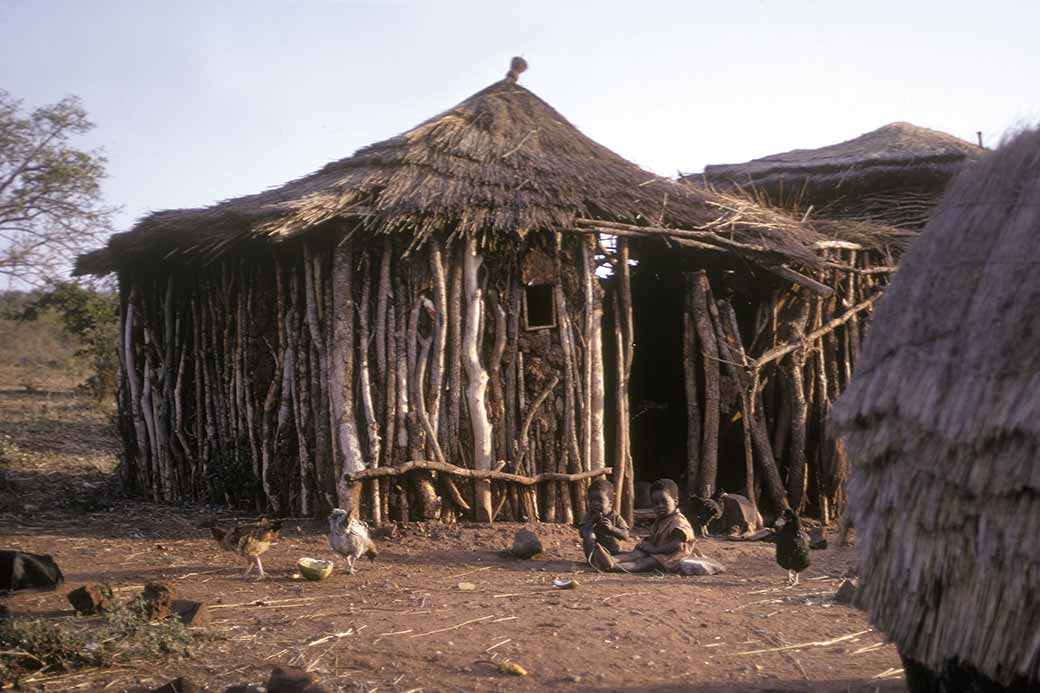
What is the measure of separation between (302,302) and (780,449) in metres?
4.82

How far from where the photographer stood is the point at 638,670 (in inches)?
182

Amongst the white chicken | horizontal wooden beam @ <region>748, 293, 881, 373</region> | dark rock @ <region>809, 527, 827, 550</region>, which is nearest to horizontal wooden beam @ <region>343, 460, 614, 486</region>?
the white chicken

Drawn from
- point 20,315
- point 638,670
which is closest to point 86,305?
point 20,315

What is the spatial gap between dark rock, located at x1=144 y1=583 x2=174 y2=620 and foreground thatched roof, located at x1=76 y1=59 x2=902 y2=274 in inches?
125

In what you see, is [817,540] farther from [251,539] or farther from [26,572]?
[26,572]

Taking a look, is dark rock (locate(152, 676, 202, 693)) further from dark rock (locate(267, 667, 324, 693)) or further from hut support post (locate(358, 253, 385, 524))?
hut support post (locate(358, 253, 385, 524))

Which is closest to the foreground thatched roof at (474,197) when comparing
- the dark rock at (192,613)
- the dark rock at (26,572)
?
the dark rock at (26,572)

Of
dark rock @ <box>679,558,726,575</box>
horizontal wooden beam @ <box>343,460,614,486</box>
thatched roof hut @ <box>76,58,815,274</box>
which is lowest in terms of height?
dark rock @ <box>679,558,726,575</box>

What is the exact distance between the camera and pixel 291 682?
3.99 meters

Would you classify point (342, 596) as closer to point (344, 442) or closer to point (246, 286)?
point (344, 442)

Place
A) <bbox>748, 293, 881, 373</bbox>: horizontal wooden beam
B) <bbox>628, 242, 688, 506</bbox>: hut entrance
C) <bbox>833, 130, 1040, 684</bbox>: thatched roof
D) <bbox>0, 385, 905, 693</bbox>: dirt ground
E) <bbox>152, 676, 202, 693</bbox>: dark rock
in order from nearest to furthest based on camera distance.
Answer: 1. <bbox>833, 130, 1040, 684</bbox>: thatched roof
2. <bbox>152, 676, 202, 693</bbox>: dark rock
3. <bbox>0, 385, 905, 693</bbox>: dirt ground
4. <bbox>748, 293, 881, 373</bbox>: horizontal wooden beam
5. <bbox>628, 242, 688, 506</bbox>: hut entrance

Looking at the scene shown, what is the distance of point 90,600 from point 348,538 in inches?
69.8

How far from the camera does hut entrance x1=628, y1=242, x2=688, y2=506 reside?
1123 cm

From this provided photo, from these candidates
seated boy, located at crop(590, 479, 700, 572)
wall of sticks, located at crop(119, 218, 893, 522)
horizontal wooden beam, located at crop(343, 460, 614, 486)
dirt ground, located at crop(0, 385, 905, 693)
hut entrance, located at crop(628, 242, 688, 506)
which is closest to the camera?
dirt ground, located at crop(0, 385, 905, 693)
